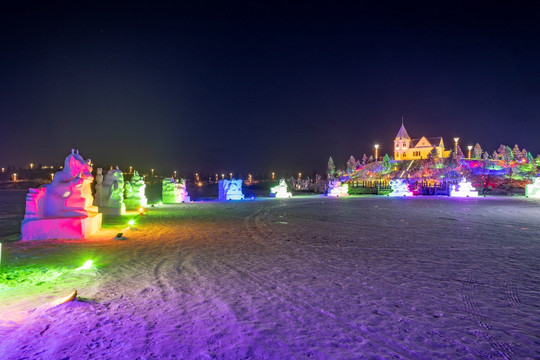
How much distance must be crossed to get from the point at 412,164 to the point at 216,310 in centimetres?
8497

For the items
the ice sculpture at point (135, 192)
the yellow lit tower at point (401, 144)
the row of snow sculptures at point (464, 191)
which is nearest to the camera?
the ice sculpture at point (135, 192)

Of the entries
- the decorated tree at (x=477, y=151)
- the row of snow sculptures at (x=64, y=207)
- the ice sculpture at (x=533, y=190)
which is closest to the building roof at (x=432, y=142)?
the decorated tree at (x=477, y=151)

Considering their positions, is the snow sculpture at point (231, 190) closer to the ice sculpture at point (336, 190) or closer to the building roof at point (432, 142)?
the ice sculpture at point (336, 190)

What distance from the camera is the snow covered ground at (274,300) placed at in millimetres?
3053

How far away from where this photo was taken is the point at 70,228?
8.88 metres

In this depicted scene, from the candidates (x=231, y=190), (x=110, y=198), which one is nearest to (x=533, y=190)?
(x=231, y=190)

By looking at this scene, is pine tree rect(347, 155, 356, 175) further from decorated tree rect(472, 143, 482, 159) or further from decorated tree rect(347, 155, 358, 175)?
decorated tree rect(472, 143, 482, 159)

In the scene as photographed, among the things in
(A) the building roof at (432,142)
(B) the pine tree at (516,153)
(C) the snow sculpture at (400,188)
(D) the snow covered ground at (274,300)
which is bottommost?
(D) the snow covered ground at (274,300)

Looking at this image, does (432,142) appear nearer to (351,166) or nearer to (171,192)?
(351,166)

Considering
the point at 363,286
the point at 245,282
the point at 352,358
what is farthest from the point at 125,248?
the point at 352,358

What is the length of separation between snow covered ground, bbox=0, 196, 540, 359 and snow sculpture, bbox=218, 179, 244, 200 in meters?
19.2

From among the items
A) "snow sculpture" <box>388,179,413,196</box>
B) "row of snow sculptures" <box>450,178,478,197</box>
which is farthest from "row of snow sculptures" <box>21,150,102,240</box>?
"row of snow sculptures" <box>450,178,478,197</box>

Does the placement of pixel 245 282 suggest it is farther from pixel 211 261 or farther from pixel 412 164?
pixel 412 164

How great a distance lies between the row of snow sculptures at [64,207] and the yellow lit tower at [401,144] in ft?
287
